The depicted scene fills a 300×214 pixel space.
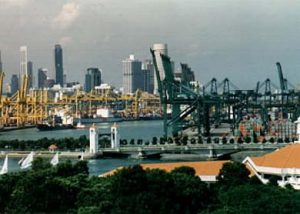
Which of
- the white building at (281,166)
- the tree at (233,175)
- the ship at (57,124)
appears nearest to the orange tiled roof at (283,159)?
the white building at (281,166)

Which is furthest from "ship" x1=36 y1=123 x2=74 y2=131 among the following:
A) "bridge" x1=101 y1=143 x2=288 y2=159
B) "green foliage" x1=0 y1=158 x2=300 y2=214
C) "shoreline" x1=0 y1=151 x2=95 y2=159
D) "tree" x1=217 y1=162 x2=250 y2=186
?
"tree" x1=217 y1=162 x2=250 y2=186

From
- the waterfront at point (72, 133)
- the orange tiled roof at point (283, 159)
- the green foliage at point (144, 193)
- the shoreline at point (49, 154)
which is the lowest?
the green foliage at point (144, 193)

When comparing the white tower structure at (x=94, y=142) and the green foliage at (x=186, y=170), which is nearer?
the green foliage at (x=186, y=170)

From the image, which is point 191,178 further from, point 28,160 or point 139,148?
point 139,148

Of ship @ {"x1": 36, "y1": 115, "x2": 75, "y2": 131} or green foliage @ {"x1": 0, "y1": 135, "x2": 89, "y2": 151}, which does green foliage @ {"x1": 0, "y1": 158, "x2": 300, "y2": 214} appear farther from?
ship @ {"x1": 36, "y1": 115, "x2": 75, "y2": 131}

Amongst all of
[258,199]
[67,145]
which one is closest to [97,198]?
[258,199]

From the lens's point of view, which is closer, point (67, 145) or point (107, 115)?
point (67, 145)

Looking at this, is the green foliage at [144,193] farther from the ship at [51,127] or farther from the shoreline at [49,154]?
the ship at [51,127]

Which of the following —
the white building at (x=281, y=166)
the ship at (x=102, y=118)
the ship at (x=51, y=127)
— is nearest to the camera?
the white building at (x=281, y=166)
